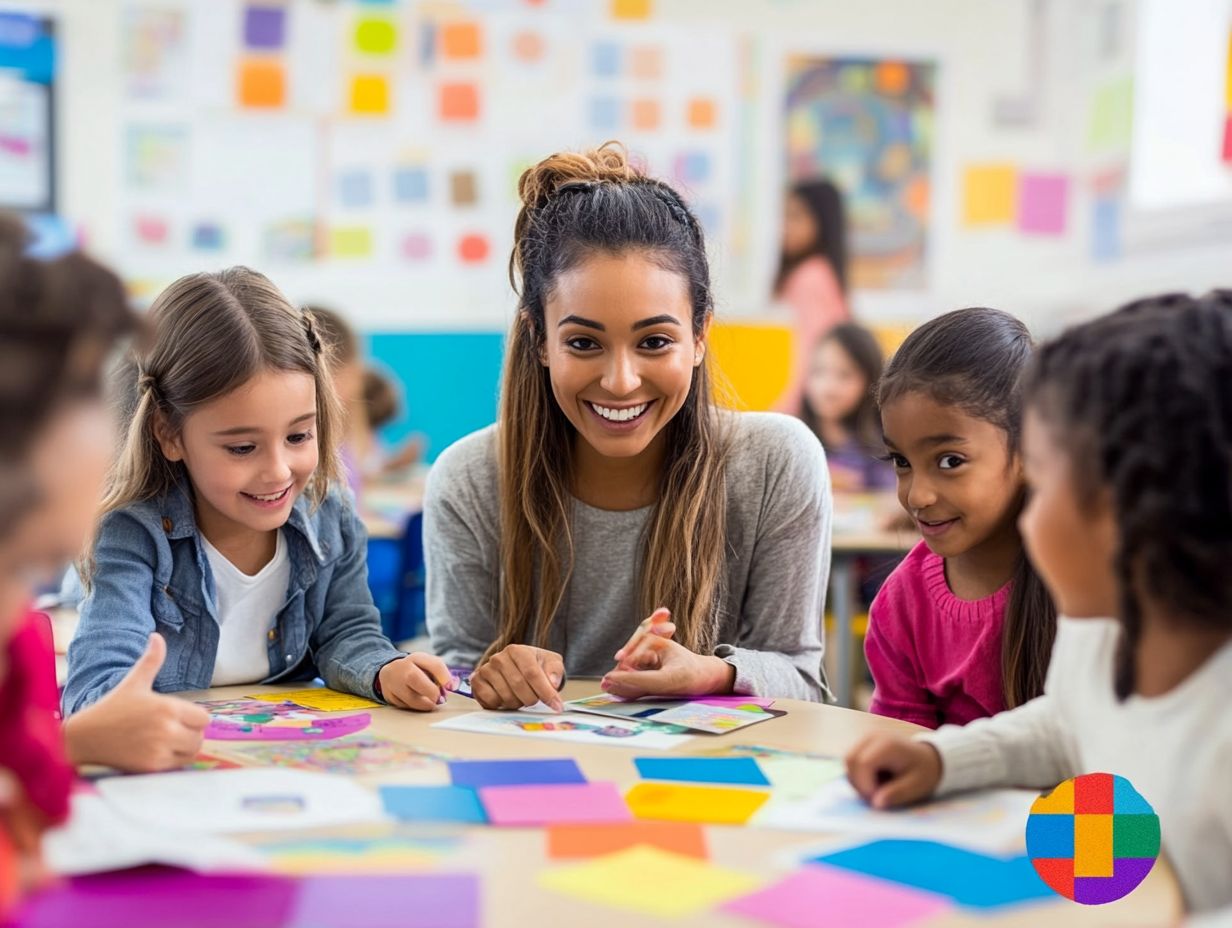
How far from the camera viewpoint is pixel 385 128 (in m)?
4.63

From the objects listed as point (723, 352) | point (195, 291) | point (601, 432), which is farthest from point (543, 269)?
point (723, 352)

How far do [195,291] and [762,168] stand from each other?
357cm

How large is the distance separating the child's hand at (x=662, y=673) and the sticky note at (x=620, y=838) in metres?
0.41

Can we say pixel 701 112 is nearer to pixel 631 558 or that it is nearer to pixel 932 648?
pixel 631 558

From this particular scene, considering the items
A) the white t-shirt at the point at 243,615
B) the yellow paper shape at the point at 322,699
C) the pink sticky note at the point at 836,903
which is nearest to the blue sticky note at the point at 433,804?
the pink sticky note at the point at 836,903

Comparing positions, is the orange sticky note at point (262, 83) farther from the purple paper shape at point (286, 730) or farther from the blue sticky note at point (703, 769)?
the blue sticky note at point (703, 769)

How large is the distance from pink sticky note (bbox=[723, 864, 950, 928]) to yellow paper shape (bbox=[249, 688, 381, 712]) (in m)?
0.66

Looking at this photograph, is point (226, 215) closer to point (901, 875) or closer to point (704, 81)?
point (704, 81)

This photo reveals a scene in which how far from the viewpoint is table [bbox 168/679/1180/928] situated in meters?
0.80

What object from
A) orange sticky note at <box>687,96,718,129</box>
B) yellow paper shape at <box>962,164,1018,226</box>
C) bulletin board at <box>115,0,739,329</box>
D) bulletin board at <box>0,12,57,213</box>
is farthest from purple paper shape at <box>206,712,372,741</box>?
yellow paper shape at <box>962,164,1018,226</box>

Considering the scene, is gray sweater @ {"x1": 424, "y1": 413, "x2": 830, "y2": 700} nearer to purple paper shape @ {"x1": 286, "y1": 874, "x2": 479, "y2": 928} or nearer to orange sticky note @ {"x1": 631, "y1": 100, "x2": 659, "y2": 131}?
purple paper shape @ {"x1": 286, "y1": 874, "x2": 479, "y2": 928}

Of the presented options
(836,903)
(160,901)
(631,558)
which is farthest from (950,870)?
(631,558)

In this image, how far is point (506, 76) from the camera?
4.69 m

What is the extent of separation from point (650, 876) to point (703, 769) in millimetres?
265
